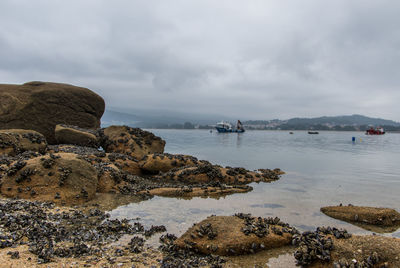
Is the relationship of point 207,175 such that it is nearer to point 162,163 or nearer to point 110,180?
point 162,163

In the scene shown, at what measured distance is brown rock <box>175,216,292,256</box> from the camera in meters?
5.89

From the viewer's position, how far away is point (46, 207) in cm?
805

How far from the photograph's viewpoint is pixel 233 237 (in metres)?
6.12

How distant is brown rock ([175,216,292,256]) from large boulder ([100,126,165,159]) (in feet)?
43.1

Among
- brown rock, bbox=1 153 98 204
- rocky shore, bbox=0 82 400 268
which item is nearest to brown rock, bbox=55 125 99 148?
rocky shore, bbox=0 82 400 268

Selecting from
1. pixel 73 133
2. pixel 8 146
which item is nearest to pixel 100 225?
pixel 8 146

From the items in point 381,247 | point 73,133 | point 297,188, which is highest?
point 73,133

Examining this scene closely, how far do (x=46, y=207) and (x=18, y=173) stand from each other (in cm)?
259

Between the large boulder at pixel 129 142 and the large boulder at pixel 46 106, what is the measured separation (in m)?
4.43

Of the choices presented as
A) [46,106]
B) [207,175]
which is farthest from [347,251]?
[46,106]

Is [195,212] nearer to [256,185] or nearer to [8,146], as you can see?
[256,185]

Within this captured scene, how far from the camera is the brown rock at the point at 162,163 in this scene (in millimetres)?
15859

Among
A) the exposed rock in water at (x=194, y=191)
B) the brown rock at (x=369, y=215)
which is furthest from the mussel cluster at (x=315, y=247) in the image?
the exposed rock in water at (x=194, y=191)

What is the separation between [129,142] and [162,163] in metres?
4.86
